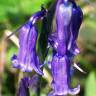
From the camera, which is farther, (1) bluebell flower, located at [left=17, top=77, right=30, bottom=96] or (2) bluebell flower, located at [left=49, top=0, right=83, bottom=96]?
(1) bluebell flower, located at [left=17, top=77, right=30, bottom=96]

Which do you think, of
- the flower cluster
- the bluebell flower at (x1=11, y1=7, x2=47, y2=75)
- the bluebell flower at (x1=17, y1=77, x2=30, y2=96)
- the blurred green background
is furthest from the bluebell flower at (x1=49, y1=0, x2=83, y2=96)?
the blurred green background

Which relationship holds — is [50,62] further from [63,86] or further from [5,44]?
[5,44]

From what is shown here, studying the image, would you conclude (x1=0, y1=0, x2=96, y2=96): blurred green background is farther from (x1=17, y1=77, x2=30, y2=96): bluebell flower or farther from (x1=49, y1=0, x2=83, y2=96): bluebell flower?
(x1=49, y1=0, x2=83, y2=96): bluebell flower

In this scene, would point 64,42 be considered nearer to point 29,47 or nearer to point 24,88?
point 29,47

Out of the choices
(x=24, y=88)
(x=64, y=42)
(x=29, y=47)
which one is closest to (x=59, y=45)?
(x=64, y=42)

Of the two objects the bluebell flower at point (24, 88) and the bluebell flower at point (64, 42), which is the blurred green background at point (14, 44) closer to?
the bluebell flower at point (24, 88)

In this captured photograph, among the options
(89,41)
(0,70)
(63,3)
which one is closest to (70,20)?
(63,3)
